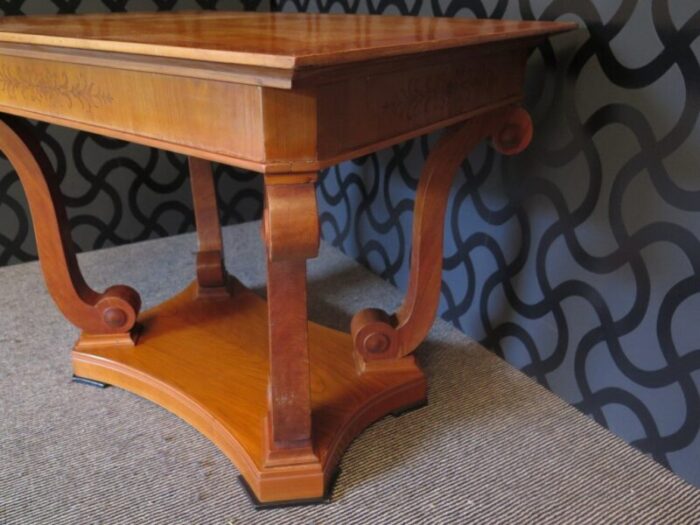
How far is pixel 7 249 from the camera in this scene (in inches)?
58.2

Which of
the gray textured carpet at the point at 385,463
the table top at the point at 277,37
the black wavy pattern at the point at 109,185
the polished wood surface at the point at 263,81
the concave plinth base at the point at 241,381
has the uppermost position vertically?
the table top at the point at 277,37

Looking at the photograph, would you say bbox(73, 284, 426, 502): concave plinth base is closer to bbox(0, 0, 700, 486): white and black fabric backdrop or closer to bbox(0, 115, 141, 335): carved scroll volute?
bbox(0, 115, 141, 335): carved scroll volute

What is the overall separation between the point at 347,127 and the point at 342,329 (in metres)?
0.66

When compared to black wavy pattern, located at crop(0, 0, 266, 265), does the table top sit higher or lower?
higher

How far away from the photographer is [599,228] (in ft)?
2.90

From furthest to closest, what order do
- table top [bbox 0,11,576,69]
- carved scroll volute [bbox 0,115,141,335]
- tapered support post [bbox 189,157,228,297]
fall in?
tapered support post [bbox 189,157,228,297] → carved scroll volute [bbox 0,115,141,335] → table top [bbox 0,11,576,69]

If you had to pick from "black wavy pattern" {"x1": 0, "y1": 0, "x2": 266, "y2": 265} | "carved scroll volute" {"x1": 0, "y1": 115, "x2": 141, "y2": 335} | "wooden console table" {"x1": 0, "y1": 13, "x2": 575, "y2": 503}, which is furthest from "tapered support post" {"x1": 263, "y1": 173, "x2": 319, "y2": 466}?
"black wavy pattern" {"x1": 0, "y1": 0, "x2": 266, "y2": 265}

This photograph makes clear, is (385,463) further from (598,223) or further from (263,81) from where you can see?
(263,81)

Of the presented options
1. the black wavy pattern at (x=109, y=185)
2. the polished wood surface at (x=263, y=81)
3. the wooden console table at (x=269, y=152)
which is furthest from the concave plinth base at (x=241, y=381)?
the black wavy pattern at (x=109, y=185)

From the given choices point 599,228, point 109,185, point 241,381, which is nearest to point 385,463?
point 241,381

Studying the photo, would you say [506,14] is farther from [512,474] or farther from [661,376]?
[512,474]

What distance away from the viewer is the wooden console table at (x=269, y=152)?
1.86 feet

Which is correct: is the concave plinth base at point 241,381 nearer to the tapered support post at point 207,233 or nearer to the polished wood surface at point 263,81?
the tapered support post at point 207,233

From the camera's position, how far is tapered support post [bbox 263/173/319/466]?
58 cm
